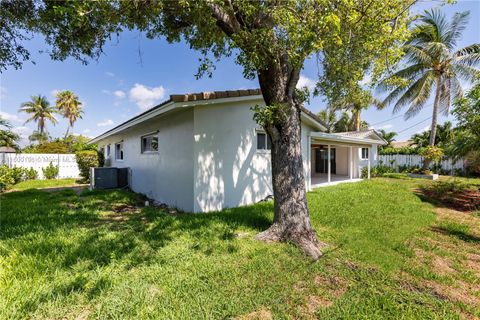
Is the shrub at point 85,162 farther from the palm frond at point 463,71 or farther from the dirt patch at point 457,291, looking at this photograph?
the palm frond at point 463,71

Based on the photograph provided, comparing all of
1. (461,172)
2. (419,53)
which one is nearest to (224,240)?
(419,53)

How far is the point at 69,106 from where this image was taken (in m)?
36.8

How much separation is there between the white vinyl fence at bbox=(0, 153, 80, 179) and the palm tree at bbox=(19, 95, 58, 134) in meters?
25.6

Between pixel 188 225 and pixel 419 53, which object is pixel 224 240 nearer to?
pixel 188 225

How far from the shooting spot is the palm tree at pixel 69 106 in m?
36.2

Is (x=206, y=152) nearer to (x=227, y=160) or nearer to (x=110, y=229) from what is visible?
(x=227, y=160)

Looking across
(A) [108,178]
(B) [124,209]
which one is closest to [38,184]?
(A) [108,178]

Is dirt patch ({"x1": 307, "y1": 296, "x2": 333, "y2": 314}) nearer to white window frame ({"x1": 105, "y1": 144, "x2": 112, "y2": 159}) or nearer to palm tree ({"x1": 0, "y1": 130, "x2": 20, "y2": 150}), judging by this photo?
palm tree ({"x1": 0, "y1": 130, "x2": 20, "y2": 150})

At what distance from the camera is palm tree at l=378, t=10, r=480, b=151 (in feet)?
49.2

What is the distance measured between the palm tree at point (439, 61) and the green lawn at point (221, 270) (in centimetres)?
1389

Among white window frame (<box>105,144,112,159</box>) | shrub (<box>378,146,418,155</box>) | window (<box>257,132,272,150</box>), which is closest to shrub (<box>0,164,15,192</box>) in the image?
white window frame (<box>105,144,112,159</box>)

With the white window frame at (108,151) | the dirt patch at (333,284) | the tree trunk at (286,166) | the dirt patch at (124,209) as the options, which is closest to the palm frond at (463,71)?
the tree trunk at (286,166)

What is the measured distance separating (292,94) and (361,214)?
14.5 ft

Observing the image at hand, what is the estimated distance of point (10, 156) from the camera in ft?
51.8
